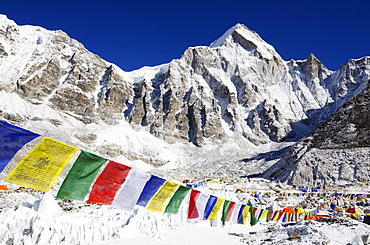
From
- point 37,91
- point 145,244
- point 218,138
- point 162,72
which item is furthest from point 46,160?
point 162,72

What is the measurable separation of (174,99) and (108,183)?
10554 centimetres

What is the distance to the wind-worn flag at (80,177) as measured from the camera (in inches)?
275

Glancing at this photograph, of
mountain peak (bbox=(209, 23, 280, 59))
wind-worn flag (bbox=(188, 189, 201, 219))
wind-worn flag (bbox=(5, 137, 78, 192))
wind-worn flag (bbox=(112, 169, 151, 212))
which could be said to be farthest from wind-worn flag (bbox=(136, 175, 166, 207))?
mountain peak (bbox=(209, 23, 280, 59))

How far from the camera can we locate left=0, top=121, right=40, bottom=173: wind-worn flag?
598cm

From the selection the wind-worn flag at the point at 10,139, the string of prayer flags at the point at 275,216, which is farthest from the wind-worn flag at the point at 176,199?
the string of prayer flags at the point at 275,216

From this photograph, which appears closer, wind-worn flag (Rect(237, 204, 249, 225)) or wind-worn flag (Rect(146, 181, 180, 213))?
wind-worn flag (Rect(146, 181, 180, 213))

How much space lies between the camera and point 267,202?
30.2 metres

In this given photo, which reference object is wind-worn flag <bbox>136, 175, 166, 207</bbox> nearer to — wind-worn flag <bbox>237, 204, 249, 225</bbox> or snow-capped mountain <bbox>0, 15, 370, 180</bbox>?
wind-worn flag <bbox>237, 204, 249, 225</bbox>

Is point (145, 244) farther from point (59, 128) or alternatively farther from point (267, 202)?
point (59, 128)

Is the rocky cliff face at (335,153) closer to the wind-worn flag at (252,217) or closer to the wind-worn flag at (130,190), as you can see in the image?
the wind-worn flag at (252,217)

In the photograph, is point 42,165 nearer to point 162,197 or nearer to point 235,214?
point 162,197

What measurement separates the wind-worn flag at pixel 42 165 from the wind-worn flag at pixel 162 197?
3665 mm

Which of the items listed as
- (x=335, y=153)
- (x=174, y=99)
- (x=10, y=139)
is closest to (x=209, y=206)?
(x=10, y=139)

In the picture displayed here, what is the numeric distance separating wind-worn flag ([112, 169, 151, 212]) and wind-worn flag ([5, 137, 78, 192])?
6.98ft
